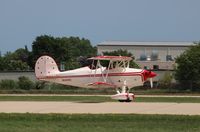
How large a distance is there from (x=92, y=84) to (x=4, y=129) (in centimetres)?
2244

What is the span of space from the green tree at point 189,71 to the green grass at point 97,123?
45.6 m

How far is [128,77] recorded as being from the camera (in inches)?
1534

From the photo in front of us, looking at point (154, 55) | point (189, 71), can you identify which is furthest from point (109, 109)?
point (154, 55)

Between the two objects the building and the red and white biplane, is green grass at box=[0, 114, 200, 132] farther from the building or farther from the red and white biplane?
the building

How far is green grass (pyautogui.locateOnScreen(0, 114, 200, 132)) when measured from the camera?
15906 millimetres

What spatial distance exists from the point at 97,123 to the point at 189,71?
1982 inches

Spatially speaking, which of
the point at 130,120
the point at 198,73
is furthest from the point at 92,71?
the point at 198,73

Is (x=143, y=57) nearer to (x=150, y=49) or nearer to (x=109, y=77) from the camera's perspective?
(x=150, y=49)

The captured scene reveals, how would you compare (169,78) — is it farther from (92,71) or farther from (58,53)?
(58,53)

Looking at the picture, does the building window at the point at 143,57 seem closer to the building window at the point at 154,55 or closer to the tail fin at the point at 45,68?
the building window at the point at 154,55

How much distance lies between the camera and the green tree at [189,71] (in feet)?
214

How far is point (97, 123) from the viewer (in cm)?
1759

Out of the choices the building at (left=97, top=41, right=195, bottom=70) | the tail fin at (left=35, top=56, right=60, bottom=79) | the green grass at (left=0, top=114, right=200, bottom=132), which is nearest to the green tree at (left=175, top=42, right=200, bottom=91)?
the tail fin at (left=35, top=56, right=60, bottom=79)

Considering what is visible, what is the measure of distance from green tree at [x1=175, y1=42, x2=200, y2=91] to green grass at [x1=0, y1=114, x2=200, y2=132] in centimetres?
4555
